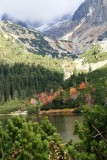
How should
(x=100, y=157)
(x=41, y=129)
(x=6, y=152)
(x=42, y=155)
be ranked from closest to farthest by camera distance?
(x=100, y=157)
(x=42, y=155)
(x=6, y=152)
(x=41, y=129)

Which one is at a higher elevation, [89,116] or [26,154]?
[89,116]

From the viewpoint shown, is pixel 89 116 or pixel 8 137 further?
pixel 8 137

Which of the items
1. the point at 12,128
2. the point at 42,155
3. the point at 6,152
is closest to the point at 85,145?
the point at 42,155

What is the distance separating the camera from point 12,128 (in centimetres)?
4466

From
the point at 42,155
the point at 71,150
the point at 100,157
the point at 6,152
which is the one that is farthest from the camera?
the point at 6,152

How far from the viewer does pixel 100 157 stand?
26.2 metres

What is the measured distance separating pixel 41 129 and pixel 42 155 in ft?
34.8

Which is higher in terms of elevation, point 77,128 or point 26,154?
point 77,128

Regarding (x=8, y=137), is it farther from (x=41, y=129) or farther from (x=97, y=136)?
(x=97, y=136)

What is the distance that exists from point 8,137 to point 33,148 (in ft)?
29.0

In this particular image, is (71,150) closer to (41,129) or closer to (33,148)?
(33,148)

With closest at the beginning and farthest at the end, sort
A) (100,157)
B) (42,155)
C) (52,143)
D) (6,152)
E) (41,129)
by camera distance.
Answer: (100,157)
(42,155)
(52,143)
(6,152)
(41,129)

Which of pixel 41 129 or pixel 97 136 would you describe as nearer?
pixel 97 136

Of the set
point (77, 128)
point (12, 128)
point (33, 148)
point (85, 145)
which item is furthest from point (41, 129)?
point (85, 145)
